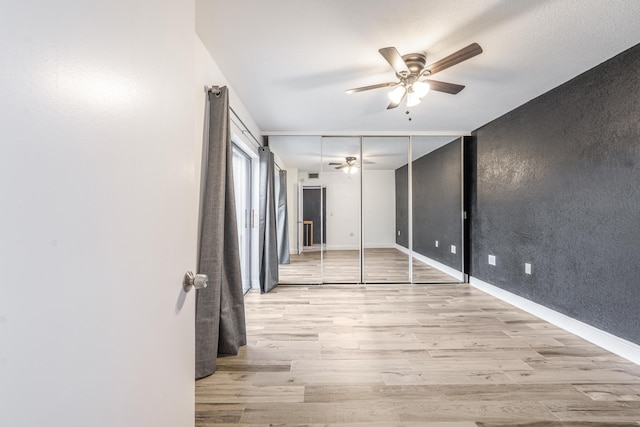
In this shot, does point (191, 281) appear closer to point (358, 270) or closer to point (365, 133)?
point (365, 133)

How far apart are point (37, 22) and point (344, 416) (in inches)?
75.3

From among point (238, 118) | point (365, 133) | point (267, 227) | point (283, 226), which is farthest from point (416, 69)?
point (283, 226)

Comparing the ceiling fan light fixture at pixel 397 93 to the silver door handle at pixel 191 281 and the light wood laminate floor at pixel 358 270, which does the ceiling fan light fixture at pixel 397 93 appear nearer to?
the silver door handle at pixel 191 281

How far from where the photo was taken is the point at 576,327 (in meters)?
2.51

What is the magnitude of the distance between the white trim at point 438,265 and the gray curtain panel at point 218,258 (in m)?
3.33

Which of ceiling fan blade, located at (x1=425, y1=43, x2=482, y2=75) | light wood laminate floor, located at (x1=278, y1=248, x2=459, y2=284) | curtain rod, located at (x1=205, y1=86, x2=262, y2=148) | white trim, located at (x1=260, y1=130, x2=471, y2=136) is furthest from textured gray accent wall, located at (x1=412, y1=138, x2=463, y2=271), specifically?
curtain rod, located at (x1=205, y1=86, x2=262, y2=148)

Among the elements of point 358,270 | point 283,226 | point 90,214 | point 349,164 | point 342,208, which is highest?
point 349,164

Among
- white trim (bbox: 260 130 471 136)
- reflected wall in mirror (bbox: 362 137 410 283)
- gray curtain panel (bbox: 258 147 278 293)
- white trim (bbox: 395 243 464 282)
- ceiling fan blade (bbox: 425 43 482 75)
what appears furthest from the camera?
reflected wall in mirror (bbox: 362 137 410 283)

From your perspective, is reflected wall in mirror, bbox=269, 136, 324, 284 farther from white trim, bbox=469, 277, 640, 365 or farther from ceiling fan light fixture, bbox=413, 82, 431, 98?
white trim, bbox=469, 277, 640, 365

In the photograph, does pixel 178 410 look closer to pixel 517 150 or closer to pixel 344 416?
pixel 344 416

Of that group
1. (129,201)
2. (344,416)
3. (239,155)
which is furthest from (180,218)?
(239,155)

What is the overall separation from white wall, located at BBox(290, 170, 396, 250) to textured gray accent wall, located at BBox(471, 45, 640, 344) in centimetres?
170

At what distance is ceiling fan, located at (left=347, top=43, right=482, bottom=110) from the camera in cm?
189

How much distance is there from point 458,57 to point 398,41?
0.43m
